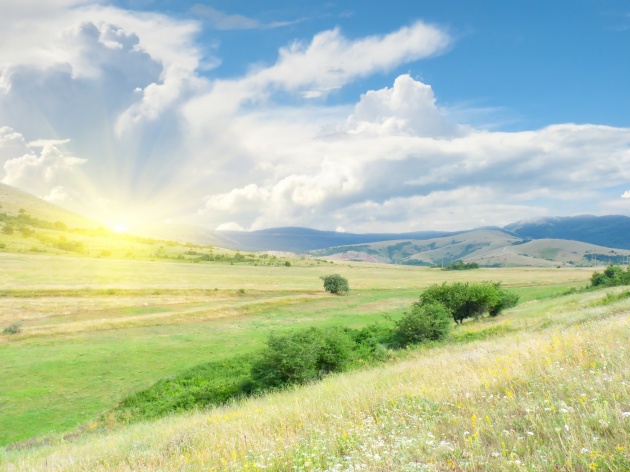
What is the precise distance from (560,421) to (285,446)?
14.2ft

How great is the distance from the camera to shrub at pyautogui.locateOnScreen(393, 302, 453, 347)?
3947cm

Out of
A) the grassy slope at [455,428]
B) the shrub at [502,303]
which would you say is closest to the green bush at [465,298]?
the shrub at [502,303]

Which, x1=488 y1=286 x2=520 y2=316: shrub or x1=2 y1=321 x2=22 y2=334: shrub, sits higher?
x1=488 y1=286 x2=520 y2=316: shrub

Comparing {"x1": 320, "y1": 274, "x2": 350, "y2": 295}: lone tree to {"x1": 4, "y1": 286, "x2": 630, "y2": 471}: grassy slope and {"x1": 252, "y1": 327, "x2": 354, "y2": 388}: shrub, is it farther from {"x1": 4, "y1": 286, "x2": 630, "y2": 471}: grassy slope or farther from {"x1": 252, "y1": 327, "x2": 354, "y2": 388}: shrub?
{"x1": 4, "y1": 286, "x2": 630, "y2": 471}: grassy slope

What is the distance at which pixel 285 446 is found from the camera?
685 cm

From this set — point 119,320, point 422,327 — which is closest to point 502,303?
point 422,327

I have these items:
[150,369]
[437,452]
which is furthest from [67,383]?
[437,452]

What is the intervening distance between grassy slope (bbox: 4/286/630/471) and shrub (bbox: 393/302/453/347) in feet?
97.2

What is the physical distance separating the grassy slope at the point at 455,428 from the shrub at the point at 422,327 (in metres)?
29.6

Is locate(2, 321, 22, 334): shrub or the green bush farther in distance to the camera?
the green bush

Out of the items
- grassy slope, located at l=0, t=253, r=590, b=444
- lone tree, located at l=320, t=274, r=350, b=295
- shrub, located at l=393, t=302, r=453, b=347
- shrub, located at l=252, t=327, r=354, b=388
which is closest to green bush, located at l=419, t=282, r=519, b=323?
shrub, located at l=393, t=302, r=453, b=347

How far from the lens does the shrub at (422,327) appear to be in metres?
39.5

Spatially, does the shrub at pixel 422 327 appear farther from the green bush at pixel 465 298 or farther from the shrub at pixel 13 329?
the shrub at pixel 13 329

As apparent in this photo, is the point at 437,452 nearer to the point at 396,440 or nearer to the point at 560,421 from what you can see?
the point at 396,440
